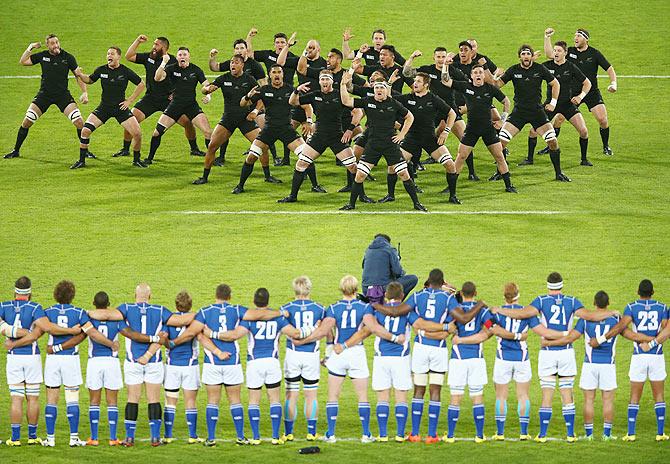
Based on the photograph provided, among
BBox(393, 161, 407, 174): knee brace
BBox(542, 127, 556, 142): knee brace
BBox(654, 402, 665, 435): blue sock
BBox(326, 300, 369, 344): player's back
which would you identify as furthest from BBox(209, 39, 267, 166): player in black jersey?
BBox(654, 402, 665, 435): blue sock

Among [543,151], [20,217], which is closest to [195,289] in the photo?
[20,217]

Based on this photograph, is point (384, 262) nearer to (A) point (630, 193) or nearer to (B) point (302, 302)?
(B) point (302, 302)

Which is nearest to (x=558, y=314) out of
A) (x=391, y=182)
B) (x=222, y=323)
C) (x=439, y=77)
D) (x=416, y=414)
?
(x=416, y=414)

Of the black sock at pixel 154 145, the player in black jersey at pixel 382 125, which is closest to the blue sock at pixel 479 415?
the player in black jersey at pixel 382 125

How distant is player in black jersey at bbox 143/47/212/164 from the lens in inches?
1088

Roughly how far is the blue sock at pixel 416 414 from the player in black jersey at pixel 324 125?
932cm

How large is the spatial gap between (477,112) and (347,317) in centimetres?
999

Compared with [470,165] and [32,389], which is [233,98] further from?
[32,389]

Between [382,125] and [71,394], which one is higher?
[382,125]

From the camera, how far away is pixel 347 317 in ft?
53.8

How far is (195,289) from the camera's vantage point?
71.1 ft

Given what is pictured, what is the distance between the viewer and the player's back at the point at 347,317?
53.7 ft

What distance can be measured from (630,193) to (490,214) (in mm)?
3377

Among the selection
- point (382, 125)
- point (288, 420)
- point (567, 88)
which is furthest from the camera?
point (567, 88)
